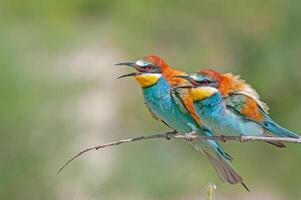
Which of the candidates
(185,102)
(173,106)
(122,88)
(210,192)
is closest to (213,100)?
(185,102)

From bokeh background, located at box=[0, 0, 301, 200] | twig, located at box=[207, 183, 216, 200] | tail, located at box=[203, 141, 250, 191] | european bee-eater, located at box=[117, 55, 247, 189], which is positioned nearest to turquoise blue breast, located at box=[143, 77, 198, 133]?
european bee-eater, located at box=[117, 55, 247, 189]

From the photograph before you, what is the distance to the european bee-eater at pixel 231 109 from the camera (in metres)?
3.07

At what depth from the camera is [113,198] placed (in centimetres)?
621

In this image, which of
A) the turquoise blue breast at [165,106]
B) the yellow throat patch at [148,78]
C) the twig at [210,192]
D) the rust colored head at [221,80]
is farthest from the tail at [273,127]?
the twig at [210,192]

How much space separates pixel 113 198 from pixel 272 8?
8.46 feet

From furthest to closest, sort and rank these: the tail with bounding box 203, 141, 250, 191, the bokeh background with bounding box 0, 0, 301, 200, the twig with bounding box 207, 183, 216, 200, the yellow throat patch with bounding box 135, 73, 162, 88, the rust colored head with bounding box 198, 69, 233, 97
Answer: the bokeh background with bounding box 0, 0, 301, 200
the yellow throat patch with bounding box 135, 73, 162, 88
the tail with bounding box 203, 141, 250, 191
the rust colored head with bounding box 198, 69, 233, 97
the twig with bounding box 207, 183, 216, 200

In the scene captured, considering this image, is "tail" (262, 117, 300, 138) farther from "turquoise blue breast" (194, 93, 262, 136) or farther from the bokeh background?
the bokeh background

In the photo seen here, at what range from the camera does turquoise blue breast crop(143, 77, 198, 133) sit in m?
3.34

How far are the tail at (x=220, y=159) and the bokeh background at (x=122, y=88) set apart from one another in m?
2.13

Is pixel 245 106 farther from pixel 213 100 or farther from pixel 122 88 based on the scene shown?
pixel 122 88

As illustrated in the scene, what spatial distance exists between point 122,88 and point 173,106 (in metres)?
4.42

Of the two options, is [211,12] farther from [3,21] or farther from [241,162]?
[3,21]

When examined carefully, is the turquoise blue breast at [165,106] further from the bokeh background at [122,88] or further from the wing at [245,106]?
the bokeh background at [122,88]

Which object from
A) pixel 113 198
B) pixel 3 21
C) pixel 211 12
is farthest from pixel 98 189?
pixel 211 12
